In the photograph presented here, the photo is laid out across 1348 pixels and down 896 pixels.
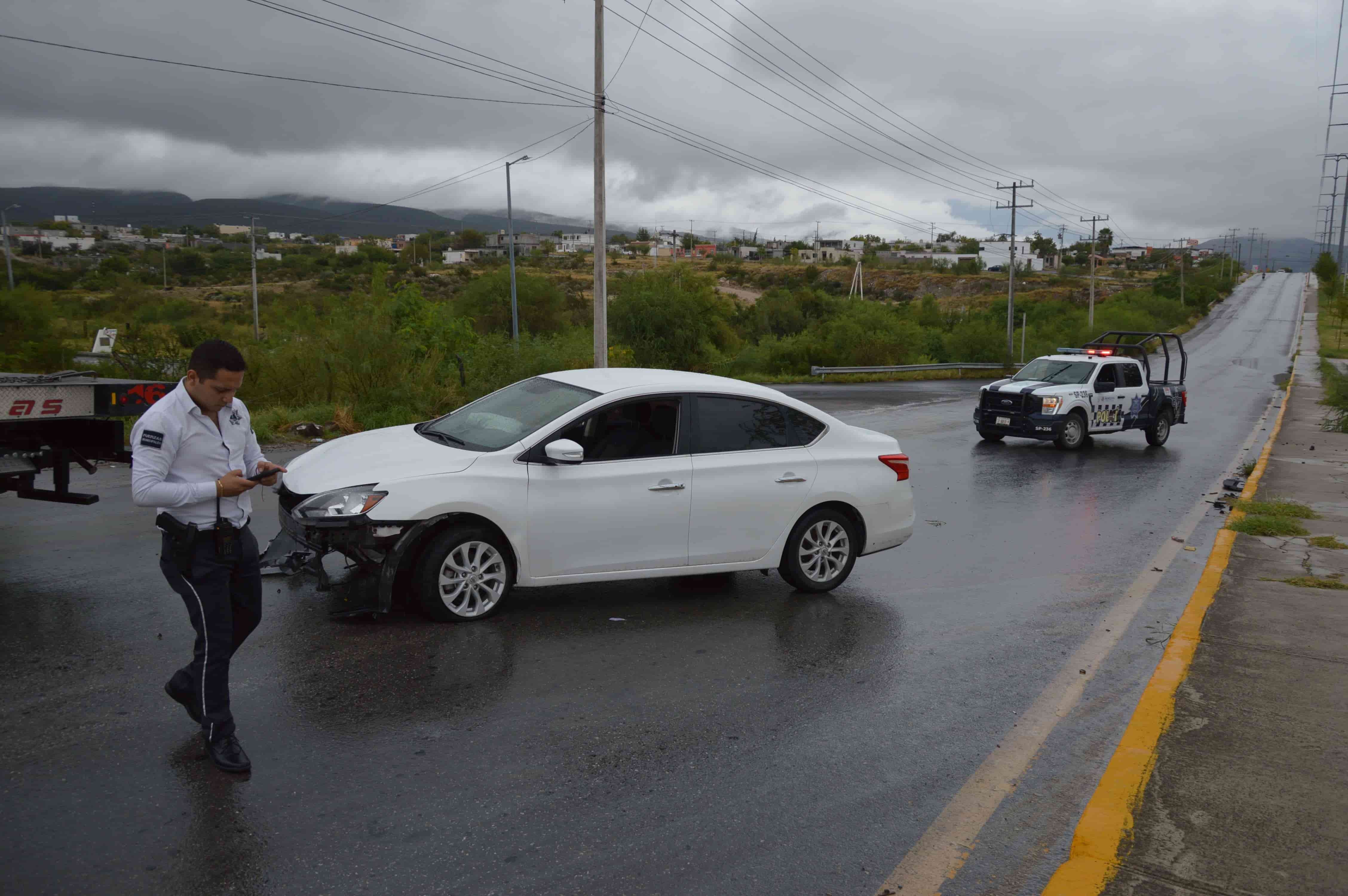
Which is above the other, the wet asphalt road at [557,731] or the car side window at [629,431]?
the car side window at [629,431]

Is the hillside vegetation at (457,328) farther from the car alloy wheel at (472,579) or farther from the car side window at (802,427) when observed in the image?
the car side window at (802,427)

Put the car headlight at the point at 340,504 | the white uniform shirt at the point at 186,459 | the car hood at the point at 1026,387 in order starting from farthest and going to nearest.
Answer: the car hood at the point at 1026,387, the car headlight at the point at 340,504, the white uniform shirt at the point at 186,459

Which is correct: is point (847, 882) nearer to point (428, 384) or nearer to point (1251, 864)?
point (1251, 864)

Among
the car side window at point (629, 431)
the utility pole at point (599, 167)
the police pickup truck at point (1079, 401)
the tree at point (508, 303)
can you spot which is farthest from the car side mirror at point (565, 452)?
the tree at point (508, 303)

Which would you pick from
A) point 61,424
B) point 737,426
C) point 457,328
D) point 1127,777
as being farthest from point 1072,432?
point 61,424

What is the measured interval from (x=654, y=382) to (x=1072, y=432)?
12.9 m

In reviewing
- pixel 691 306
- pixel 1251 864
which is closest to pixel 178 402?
pixel 1251 864

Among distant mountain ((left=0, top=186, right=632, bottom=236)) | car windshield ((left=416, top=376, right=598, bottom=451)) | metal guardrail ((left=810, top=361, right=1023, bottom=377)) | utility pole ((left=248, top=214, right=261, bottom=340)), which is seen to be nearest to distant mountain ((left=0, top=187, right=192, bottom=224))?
distant mountain ((left=0, top=186, right=632, bottom=236))

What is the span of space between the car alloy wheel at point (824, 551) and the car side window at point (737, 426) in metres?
0.70

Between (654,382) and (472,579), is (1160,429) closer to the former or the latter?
(654,382)

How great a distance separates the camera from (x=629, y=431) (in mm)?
Answer: 6965

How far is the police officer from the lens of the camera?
13.8 ft

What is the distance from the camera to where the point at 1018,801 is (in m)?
4.41

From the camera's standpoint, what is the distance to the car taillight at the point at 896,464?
7.89 meters
